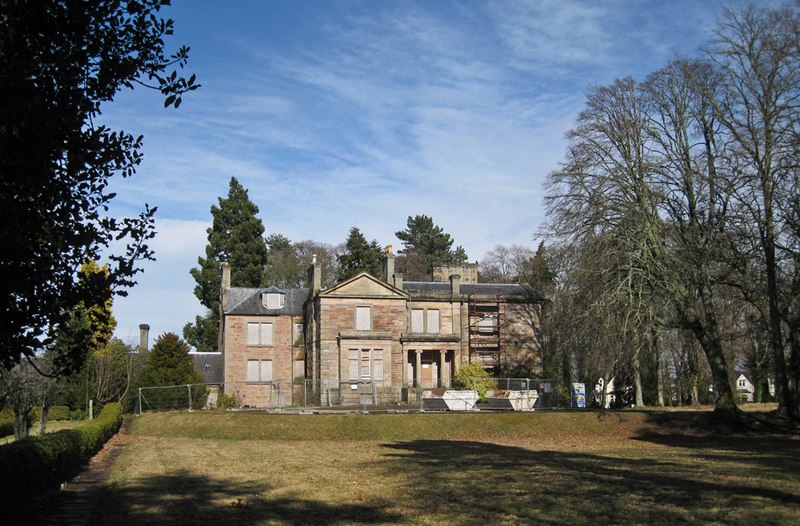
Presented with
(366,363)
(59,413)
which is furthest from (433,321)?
(59,413)

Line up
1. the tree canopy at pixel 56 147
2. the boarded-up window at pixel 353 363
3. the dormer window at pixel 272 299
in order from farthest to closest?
1. the dormer window at pixel 272 299
2. the boarded-up window at pixel 353 363
3. the tree canopy at pixel 56 147

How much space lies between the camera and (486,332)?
52438mm

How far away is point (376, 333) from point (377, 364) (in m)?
1.99

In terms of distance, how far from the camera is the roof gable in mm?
48938

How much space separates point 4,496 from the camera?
11398mm

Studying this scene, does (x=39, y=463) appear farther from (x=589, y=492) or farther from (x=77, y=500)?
(x=589, y=492)

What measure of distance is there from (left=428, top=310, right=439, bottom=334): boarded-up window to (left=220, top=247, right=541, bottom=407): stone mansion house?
7cm

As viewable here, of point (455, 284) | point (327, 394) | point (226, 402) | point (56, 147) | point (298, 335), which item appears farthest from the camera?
point (298, 335)

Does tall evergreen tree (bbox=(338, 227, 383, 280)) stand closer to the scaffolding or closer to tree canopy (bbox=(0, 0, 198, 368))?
the scaffolding

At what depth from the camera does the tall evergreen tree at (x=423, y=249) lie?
272 feet

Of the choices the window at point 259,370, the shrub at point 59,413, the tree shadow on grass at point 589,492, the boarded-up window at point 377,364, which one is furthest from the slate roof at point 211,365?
the tree shadow on grass at point 589,492

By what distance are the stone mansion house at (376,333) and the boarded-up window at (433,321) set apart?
0.22 feet

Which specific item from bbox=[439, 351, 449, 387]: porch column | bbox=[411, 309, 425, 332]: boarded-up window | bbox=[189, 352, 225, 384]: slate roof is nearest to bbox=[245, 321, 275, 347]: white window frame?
bbox=[189, 352, 225, 384]: slate roof

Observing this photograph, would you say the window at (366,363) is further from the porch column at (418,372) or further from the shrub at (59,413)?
the shrub at (59,413)
